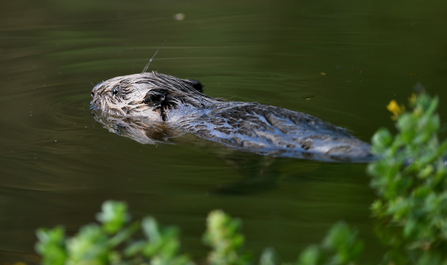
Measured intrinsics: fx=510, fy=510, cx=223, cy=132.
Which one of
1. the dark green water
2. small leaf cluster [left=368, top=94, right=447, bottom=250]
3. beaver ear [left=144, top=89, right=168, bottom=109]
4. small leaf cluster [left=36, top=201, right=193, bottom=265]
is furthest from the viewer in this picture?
beaver ear [left=144, top=89, right=168, bottom=109]

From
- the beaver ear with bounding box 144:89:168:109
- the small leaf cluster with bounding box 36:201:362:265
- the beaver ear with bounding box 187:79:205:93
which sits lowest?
the small leaf cluster with bounding box 36:201:362:265

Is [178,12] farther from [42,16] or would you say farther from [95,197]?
[95,197]

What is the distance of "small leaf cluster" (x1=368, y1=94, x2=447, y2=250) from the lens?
2209 mm

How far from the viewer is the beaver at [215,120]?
3.49 metres

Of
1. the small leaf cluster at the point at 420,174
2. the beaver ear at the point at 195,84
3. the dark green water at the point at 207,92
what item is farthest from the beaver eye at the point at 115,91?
the small leaf cluster at the point at 420,174

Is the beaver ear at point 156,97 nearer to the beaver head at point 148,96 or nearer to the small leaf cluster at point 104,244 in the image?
the beaver head at point 148,96

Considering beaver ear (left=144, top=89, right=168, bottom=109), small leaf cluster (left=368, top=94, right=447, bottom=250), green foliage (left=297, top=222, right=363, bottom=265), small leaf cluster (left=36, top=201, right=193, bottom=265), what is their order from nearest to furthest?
small leaf cluster (left=36, top=201, right=193, bottom=265) → green foliage (left=297, top=222, right=363, bottom=265) → small leaf cluster (left=368, top=94, right=447, bottom=250) → beaver ear (left=144, top=89, right=168, bottom=109)

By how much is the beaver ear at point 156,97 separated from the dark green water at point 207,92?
0.45 m

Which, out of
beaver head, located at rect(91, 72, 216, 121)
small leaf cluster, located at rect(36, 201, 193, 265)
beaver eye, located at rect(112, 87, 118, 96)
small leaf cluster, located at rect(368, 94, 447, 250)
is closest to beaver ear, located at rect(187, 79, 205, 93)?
beaver head, located at rect(91, 72, 216, 121)

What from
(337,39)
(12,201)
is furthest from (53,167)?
(337,39)

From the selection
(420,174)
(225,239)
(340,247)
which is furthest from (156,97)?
(340,247)

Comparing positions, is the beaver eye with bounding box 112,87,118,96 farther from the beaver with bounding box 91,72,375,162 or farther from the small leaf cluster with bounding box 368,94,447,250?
the small leaf cluster with bounding box 368,94,447,250

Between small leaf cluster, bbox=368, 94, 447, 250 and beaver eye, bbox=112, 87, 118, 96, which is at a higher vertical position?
beaver eye, bbox=112, 87, 118, 96

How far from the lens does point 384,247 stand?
2.60 m
